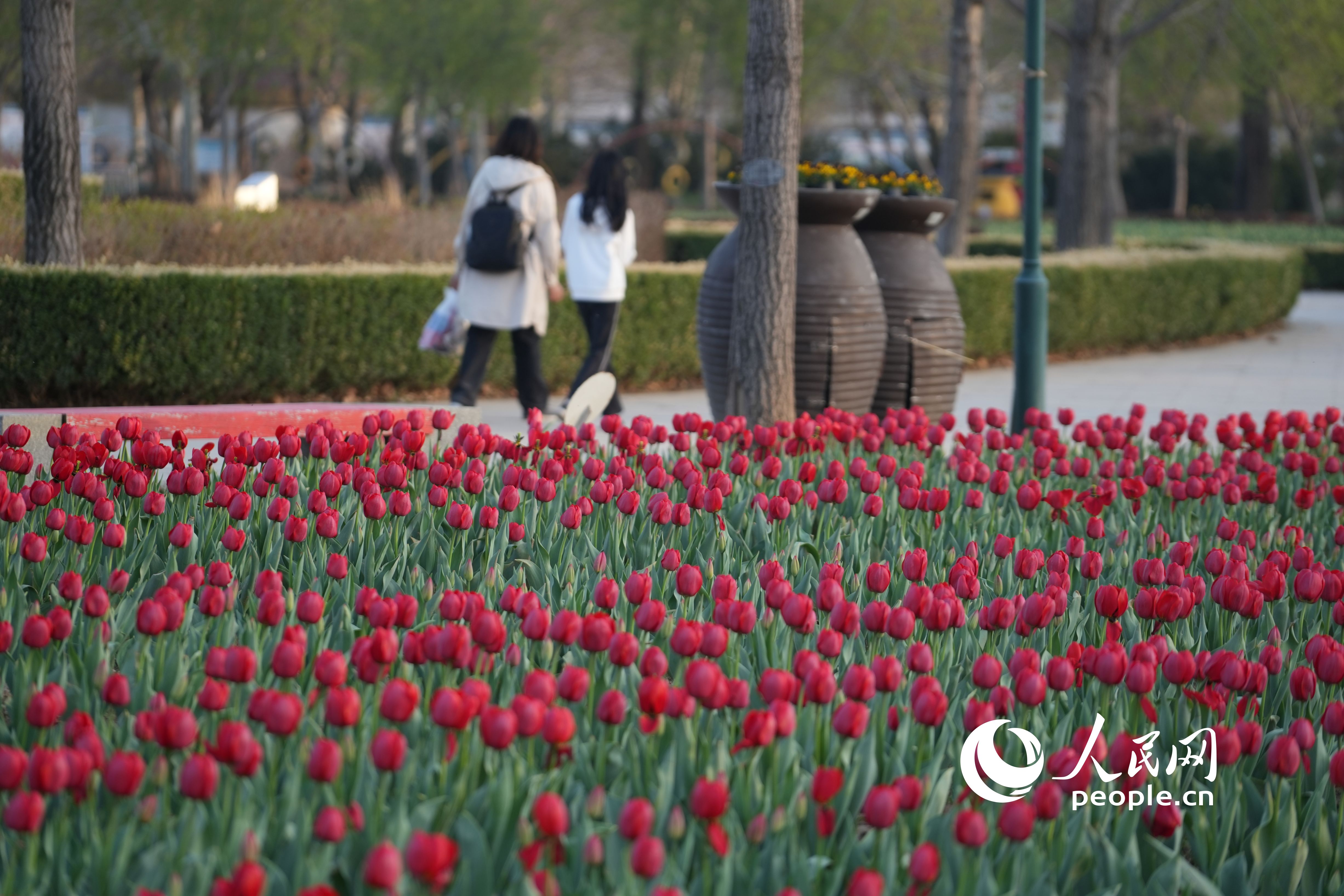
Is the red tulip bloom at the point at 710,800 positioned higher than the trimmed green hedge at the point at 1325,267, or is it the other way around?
the trimmed green hedge at the point at 1325,267

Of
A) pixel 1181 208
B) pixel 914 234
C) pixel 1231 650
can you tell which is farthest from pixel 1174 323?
pixel 1181 208

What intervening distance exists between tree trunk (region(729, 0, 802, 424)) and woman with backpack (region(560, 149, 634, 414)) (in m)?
1.92

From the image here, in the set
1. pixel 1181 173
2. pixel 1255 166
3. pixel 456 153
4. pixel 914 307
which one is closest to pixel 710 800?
pixel 914 307

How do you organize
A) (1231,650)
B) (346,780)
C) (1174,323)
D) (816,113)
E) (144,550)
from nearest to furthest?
(346,780), (1231,650), (144,550), (1174,323), (816,113)

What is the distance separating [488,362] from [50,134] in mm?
3056

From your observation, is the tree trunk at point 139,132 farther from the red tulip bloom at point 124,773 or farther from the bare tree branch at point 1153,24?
the red tulip bloom at point 124,773

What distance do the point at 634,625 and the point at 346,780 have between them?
98 centimetres

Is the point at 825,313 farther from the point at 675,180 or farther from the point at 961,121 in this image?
the point at 675,180

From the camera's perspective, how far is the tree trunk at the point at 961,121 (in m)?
17.2

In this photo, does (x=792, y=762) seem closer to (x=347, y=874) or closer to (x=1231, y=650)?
(x=347, y=874)

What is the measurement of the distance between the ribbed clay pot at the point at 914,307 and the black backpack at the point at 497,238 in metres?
1.91

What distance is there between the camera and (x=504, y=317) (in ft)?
28.3

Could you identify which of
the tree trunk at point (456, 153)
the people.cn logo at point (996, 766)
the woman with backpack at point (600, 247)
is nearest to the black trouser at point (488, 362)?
the woman with backpack at point (600, 247)

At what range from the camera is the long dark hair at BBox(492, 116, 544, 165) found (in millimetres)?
8523
